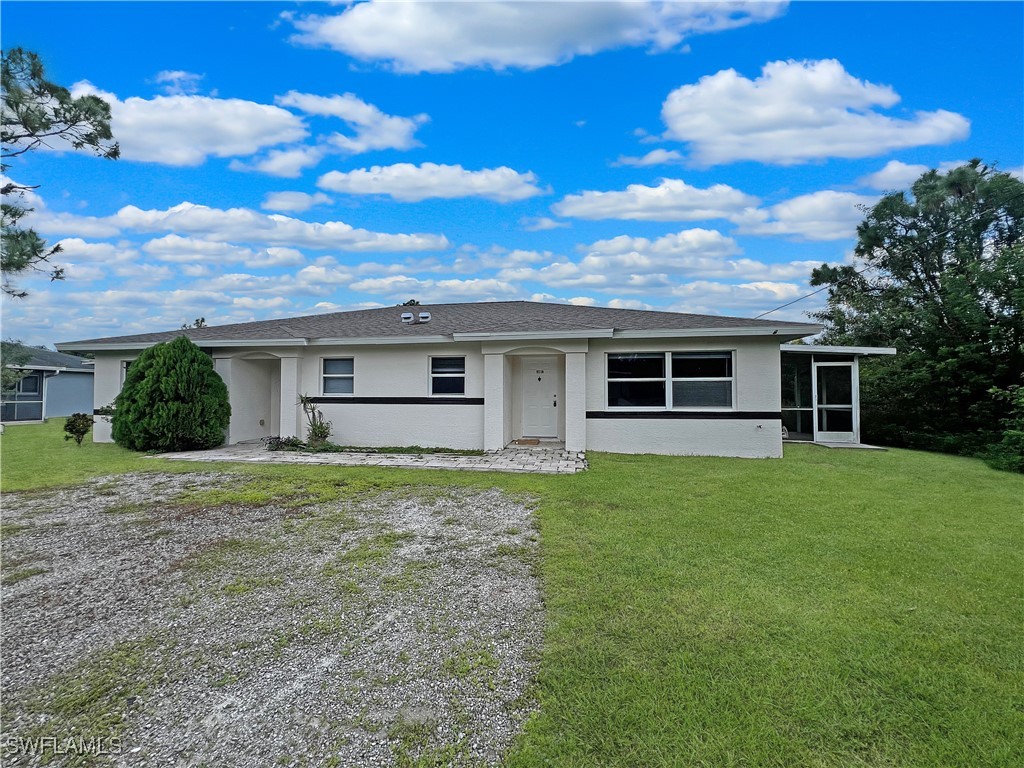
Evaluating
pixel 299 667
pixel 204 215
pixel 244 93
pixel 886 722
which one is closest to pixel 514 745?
pixel 299 667

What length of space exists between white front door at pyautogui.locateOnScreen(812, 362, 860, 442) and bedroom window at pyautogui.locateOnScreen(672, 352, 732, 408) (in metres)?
3.54

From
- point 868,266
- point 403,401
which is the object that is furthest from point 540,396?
point 868,266

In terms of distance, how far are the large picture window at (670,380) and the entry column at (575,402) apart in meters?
A: 0.64

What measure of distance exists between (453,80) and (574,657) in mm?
12818

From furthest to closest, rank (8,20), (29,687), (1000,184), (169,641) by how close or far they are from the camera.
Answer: (1000,184)
(8,20)
(169,641)
(29,687)

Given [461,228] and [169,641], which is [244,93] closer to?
[461,228]

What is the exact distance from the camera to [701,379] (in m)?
10.1

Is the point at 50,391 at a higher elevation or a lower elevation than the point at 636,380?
lower

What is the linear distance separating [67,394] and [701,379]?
26288mm

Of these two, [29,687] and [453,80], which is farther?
[453,80]

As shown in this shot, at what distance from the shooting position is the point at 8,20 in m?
5.55

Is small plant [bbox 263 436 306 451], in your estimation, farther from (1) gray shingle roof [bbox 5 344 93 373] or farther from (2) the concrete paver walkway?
(1) gray shingle roof [bbox 5 344 93 373]

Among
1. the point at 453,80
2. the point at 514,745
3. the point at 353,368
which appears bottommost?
the point at 514,745

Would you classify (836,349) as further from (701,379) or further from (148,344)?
(148,344)
